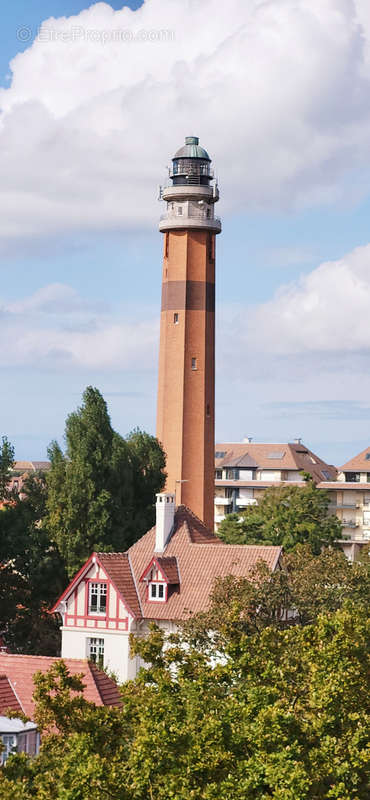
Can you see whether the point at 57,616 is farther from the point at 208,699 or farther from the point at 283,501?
the point at 208,699

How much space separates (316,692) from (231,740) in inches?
85.9

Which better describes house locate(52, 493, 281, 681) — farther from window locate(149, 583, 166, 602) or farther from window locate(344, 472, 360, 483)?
window locate(344, 472, 360, 483)

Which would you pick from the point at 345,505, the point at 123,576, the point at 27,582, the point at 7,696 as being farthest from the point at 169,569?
the point at 345,505

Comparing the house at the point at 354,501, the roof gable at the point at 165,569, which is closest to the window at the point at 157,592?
the roof gable at the point at 165,569

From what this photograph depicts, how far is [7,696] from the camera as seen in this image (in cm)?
3497

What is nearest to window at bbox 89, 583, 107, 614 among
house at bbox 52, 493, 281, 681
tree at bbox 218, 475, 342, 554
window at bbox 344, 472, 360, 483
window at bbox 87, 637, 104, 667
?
house at bbox 52, 493, 281, 681

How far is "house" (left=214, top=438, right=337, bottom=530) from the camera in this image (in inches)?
4483

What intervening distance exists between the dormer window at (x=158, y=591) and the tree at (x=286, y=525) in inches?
1006

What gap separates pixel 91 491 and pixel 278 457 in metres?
57.5

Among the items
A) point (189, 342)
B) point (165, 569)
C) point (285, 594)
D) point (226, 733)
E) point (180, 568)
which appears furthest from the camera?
point (189, 342)

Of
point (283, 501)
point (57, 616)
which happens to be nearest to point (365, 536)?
point (283, 501)

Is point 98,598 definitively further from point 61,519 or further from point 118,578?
point 61,519

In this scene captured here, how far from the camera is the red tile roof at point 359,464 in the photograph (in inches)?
4294

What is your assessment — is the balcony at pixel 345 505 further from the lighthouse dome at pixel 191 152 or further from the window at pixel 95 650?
the window at pixel 95 650
